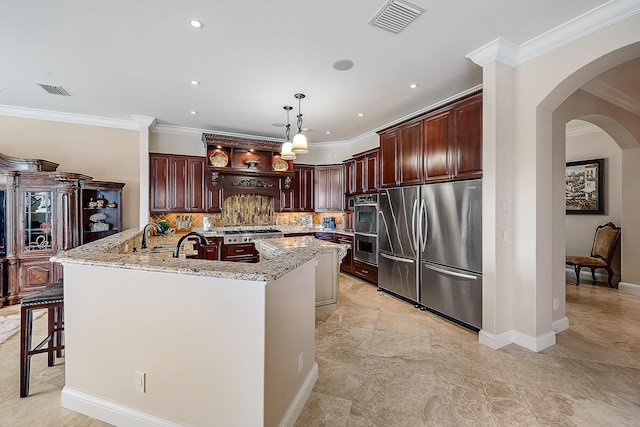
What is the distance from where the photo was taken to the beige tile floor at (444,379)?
6.29 ft

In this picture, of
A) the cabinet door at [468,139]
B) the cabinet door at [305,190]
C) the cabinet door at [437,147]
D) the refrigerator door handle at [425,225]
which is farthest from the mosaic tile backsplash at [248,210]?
the cabinet door at [468,139]

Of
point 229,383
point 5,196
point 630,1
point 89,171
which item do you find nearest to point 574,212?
point 630,1

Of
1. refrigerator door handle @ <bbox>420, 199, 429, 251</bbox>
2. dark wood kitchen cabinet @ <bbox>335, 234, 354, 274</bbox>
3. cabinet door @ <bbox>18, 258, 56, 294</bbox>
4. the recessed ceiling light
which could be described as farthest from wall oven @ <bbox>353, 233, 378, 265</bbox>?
cabinet door @ <bbox>18, 258, 56, 294</bbox>

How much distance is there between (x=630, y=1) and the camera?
83.7 inches

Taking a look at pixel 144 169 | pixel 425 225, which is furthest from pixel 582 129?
pixel 144 169

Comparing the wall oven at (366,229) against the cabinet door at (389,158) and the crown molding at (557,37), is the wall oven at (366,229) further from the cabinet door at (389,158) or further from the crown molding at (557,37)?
the crown molding at (557,37)

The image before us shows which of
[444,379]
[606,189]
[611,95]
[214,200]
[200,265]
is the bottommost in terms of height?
[444,379]

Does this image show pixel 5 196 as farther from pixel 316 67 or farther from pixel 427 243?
pixel 427 243

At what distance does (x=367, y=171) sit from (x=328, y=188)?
54.3 inches

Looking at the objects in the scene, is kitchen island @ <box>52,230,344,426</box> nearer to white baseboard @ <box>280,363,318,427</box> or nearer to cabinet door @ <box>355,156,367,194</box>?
white baseboard @ <box>280,363,318,427</box>

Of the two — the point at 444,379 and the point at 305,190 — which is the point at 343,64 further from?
the point at 305,190

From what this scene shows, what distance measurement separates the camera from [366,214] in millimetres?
5125

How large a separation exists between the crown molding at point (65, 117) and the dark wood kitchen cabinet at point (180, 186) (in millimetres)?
714

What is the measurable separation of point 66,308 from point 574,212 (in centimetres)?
765
